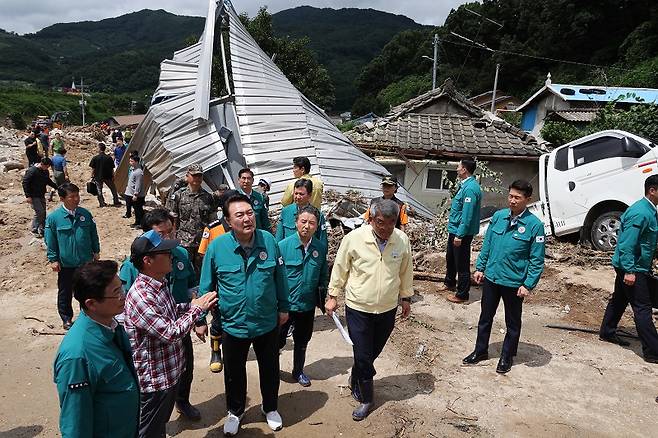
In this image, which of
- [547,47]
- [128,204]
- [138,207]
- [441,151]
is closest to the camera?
[138,207]

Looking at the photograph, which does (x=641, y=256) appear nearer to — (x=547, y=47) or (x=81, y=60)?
(x=547, y=47)

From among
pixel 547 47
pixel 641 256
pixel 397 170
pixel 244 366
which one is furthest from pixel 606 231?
pixel 547 47

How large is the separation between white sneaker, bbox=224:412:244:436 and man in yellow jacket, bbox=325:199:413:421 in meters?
0.95

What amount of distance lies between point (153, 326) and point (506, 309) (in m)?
3.20

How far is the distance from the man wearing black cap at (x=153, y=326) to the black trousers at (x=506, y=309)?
276 cm

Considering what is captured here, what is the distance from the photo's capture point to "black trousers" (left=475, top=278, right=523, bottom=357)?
14.1 ft

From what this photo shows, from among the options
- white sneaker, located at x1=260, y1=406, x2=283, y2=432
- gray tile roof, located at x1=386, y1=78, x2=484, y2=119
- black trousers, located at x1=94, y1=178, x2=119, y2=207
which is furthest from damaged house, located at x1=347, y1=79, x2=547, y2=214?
white sneaker, located at x1=260, y1=406, x2=283, y2=432

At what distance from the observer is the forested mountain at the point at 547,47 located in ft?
98.0

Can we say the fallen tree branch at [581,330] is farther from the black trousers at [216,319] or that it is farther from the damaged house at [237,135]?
the damaged house at [237,135]

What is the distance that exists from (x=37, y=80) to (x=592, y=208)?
11014 cm

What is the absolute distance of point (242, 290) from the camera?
317cm

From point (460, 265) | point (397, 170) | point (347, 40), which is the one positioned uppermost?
point (347, 40)

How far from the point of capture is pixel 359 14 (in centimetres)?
16550

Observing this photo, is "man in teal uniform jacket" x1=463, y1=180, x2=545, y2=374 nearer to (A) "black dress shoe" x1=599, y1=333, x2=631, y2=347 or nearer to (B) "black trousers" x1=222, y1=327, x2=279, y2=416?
(A) "black dress shoe" x1=599, y1=333, x2=631, y2=347
